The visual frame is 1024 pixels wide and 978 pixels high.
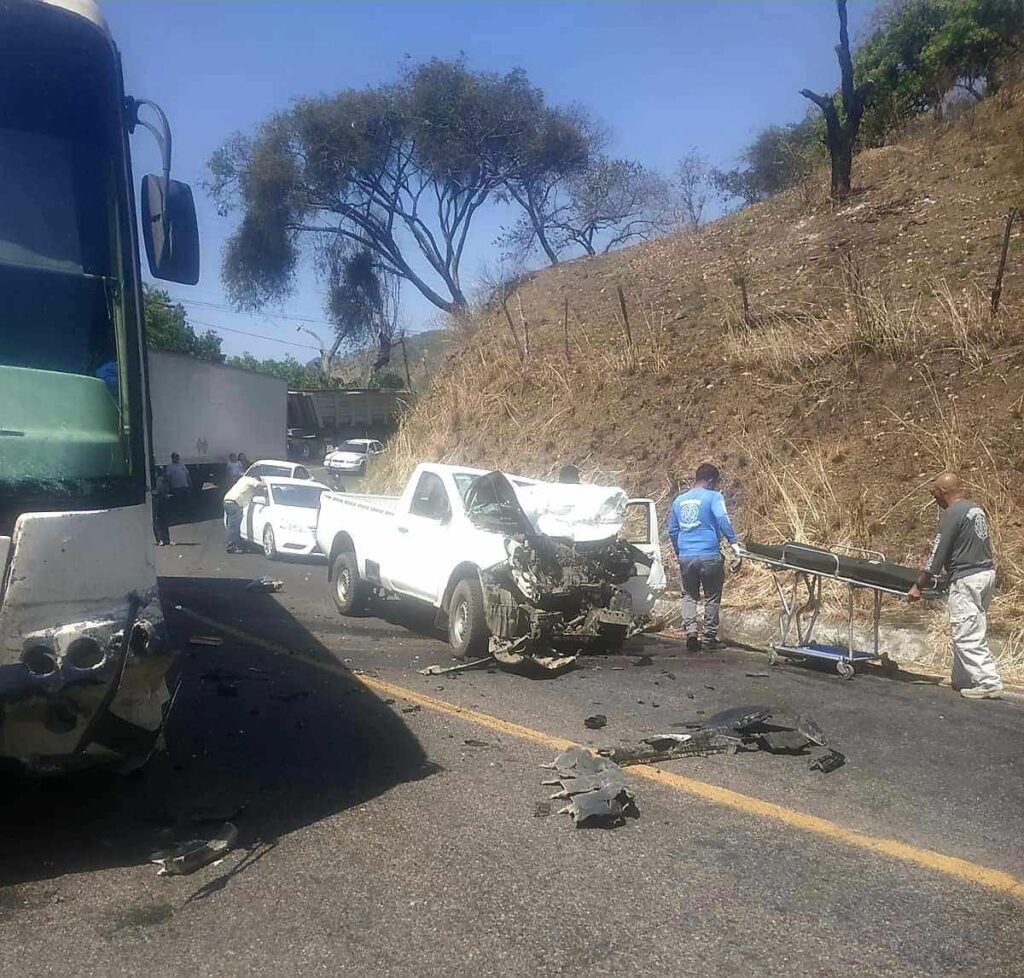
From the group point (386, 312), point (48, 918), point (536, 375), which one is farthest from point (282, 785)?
point (386, 312)

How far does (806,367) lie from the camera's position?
50.0 ft

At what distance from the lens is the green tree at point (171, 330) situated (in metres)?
42.6

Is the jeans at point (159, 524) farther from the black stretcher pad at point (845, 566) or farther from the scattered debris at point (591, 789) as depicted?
the black stretcher pad at point (845, 566)

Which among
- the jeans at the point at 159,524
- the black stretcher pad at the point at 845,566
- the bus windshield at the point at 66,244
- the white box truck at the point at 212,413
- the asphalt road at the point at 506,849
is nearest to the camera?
the asphalt road at the point at 506,849

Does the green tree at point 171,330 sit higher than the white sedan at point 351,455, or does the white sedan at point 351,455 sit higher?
the green tree at point 171,330

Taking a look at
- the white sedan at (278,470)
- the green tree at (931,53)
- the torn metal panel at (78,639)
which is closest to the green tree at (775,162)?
the green tree at (931,53)

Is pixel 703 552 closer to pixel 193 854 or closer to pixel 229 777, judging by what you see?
pixel 229 777

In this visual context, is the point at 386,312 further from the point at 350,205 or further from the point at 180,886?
the point at 180,886

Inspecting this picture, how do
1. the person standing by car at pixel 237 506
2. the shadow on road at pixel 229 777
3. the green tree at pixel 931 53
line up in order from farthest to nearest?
the green tree at pixel 931 53 < the person standing by car at pixel 237 506 < the shadow on road at pixel 229 777

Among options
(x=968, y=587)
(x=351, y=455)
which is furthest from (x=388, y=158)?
(x=968, y=587)

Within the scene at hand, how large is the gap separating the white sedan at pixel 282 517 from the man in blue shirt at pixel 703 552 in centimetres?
928

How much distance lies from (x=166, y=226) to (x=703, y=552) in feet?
21.3

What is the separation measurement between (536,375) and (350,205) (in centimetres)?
1655

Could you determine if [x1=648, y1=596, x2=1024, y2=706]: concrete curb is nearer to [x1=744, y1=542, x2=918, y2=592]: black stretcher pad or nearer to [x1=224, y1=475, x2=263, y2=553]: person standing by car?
[x1=744, y1=542, x2=918, y2=592]: black stretcher pad
